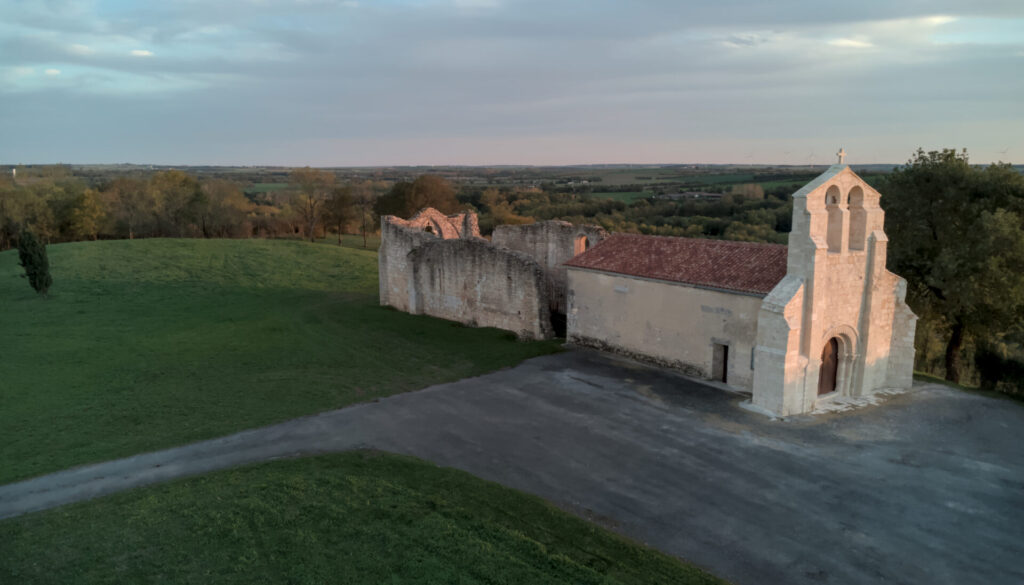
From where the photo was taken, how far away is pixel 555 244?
2798 cm

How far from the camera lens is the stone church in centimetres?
1581

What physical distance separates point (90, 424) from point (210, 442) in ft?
11.7

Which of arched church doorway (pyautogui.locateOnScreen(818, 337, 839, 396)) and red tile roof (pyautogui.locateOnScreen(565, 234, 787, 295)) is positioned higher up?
red tile roof (pyautogui.locateOnScreen(565, 234, 787, 295))

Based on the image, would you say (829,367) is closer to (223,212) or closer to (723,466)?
(723,466)

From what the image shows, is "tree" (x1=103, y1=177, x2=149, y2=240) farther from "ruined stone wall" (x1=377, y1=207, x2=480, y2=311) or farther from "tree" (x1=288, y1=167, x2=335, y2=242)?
"ruined stone wall" (x1=377, y1=207, x2=480, y2=311)

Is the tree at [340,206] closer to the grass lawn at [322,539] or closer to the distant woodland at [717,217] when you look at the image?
the distant woodland at [717,217]

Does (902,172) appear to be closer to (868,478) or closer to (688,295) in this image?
(688,295)

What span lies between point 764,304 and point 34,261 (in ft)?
117

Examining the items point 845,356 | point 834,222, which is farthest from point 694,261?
point 845,356

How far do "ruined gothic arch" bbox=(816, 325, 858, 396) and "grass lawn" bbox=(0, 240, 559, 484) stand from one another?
9.18m

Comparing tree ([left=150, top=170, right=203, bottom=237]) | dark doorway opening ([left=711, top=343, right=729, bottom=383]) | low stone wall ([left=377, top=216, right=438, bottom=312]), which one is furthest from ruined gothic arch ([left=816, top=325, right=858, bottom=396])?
tree ([left=150, top=170, right=203, bottom=237])

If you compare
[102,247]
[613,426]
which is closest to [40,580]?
[613,426]

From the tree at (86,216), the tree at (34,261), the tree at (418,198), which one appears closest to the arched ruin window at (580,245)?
the tree at (34,261)

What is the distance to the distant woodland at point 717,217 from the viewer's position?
19031 mm
